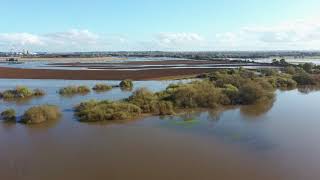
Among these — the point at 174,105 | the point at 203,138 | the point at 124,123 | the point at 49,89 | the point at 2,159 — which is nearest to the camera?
the point at 2,159

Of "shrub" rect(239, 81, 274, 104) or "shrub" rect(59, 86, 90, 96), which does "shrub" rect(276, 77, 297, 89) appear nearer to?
"shrub" rect(239, 81, 274, 104)

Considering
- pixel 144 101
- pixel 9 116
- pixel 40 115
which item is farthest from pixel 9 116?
pixel 144 101

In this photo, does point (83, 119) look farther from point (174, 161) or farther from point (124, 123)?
point (174, 161)

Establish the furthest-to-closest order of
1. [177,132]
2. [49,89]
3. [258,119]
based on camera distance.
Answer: [49,89]
[258,119]
[177,132]

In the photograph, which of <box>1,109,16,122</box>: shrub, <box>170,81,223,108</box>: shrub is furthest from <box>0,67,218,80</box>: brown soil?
<box>1,109,16,122</box>: shrub

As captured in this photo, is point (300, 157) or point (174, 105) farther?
point (174, 105)

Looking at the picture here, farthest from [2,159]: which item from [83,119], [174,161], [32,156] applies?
[83,119]
